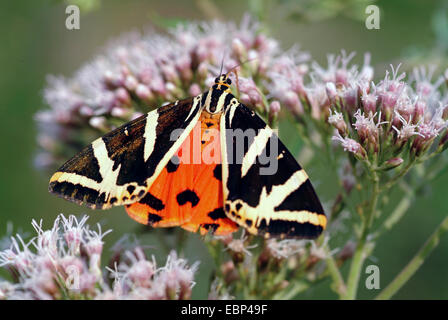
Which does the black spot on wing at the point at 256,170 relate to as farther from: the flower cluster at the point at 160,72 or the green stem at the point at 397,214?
the green stem at the point at 397,214

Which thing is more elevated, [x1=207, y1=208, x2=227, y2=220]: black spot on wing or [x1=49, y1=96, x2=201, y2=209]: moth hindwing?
[x1=49, y1=96, x2=201, y2=209]: moth hindwing

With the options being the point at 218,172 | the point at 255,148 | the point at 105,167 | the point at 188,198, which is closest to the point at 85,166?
Result: the point at 105,167

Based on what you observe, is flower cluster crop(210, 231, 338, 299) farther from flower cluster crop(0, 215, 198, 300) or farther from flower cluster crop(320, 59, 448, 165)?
flower cluster crop(320, 59, 448, 165)

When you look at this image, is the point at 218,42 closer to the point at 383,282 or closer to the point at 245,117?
the point at 245,117

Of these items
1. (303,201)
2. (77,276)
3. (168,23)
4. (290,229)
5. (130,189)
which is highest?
(168,23)

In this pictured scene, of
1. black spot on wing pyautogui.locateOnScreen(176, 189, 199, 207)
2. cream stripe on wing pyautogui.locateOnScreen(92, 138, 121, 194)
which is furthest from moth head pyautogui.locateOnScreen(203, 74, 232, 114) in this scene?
cream stripe on wing pyautogui.locateOnScreen(92, 138, 121, 194)

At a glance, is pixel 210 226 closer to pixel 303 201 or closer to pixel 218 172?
pixel 218 172
